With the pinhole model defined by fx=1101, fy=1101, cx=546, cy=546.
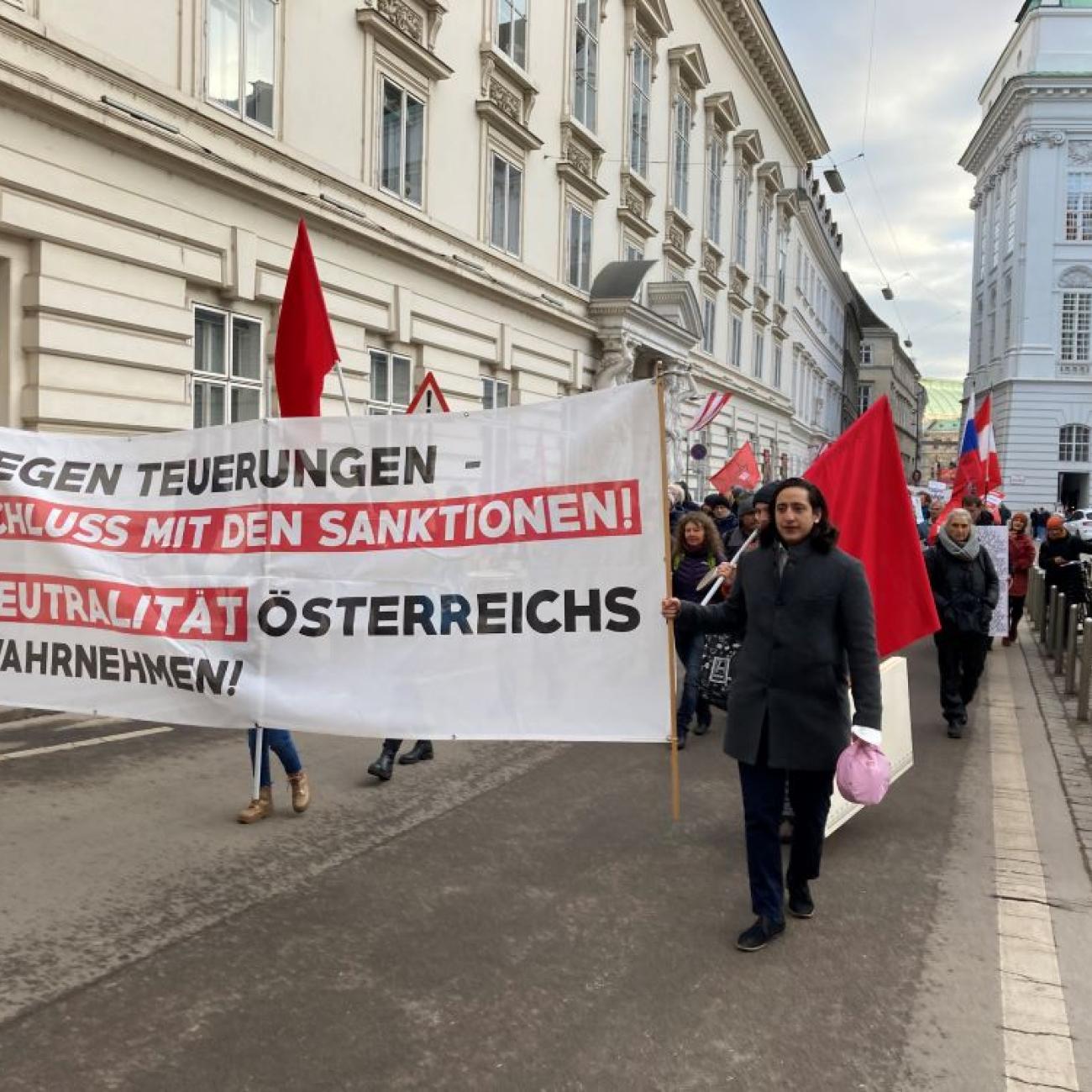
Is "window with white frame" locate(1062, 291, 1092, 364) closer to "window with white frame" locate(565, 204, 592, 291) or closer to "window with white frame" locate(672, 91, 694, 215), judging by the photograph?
"window with white frame" locate(672, 91, 694, 215)

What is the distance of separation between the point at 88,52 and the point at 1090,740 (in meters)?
10.7

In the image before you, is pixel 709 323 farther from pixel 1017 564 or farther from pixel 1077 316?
pixel 1077 316

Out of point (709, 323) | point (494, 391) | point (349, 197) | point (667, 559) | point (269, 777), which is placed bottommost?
point (269, 777)

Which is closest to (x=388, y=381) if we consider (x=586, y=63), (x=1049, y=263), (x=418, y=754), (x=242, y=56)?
(x=242, y=56)

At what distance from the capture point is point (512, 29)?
19172 mm

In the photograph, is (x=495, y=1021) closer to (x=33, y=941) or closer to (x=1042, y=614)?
(x=33, y=941)

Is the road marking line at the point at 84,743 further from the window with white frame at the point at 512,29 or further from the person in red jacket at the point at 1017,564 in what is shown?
the window with white frame at the point at 512,29

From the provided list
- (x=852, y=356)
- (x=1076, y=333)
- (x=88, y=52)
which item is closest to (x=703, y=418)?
(x=88, y=52)

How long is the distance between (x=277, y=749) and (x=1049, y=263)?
6349cm

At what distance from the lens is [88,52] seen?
34.1 ft

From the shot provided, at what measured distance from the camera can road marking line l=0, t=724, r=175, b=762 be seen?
6.89 m

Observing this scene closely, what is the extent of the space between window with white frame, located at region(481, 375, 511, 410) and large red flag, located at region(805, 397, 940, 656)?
44.4 ft

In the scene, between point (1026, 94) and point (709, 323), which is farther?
point (1026, 94)

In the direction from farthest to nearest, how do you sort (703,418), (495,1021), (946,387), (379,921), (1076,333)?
(946,387) → (1076,333) → (703,418) → (379,921) → (495,1021)
